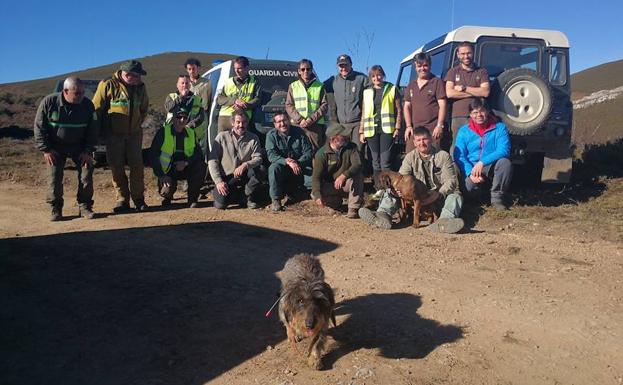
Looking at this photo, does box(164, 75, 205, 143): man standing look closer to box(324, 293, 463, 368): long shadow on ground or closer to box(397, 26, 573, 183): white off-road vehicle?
box(397, 26, 573, 183): white off-road vehicle

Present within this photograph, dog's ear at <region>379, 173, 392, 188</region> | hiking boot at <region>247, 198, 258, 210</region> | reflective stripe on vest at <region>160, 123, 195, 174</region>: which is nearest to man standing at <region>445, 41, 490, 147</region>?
dog's ear at <region>379, 173, 392, 188</region>

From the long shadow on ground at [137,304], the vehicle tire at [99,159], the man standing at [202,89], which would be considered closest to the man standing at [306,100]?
the man standing at [202,89]

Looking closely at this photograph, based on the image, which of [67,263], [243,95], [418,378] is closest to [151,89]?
[243,95]

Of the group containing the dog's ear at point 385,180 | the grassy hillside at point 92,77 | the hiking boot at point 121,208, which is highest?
the grassy hillside at point 92,77

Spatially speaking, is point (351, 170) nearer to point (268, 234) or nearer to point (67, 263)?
point (268, 234)

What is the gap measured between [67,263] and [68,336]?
1650 mm

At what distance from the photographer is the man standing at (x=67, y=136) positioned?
6582mm

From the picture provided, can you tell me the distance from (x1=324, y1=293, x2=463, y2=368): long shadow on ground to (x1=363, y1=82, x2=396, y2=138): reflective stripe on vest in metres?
3.72

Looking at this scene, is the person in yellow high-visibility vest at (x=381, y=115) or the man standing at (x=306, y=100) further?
the man standing at (x=306, y=100)

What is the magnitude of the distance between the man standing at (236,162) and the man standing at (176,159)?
1.38 ft

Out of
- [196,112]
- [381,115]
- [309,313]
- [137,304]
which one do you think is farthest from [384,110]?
[309,313]

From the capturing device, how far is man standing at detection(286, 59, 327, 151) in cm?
767

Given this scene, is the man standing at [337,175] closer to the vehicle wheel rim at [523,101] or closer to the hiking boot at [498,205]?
the hiking boot at [498,205]

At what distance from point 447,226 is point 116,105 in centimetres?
495
